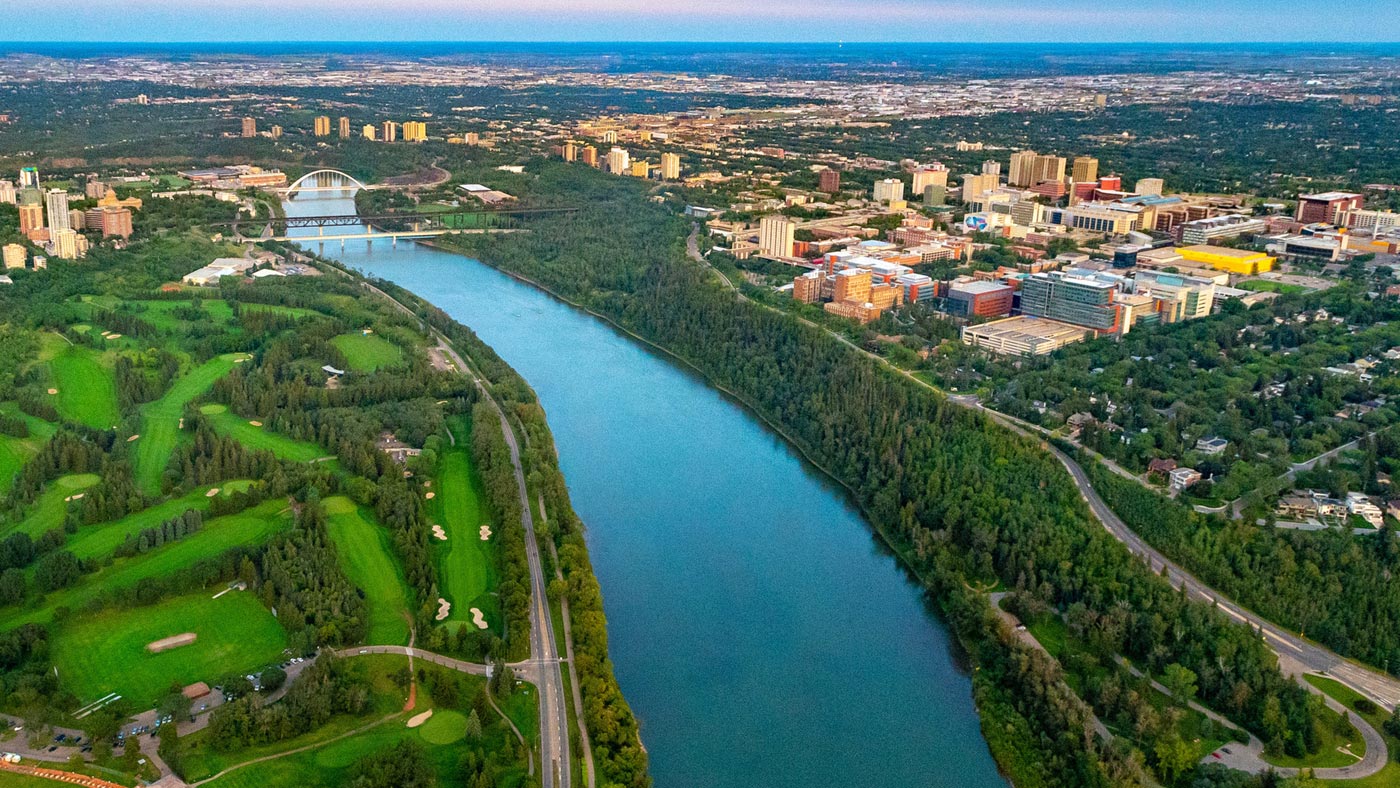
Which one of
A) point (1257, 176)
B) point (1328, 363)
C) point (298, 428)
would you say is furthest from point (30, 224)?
point (1257, 176)

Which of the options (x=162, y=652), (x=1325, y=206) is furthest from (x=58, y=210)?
(x=1325, y=206)

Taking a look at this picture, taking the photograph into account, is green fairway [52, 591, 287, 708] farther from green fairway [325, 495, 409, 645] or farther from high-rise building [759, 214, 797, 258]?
high-rise building [759, 214, 797, 258]

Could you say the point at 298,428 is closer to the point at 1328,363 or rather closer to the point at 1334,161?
the point at 1328,363

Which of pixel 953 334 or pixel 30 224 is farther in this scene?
pixel 30 224

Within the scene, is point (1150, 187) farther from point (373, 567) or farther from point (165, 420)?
point (373, 567)

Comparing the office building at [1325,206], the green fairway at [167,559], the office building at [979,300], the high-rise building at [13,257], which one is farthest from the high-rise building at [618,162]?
the green fairway at [167,559]

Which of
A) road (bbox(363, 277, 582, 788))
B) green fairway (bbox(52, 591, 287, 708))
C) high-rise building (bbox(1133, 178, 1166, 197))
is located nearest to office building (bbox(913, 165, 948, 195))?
high-rise building (bbox(1133, 178, 1166, 197))
